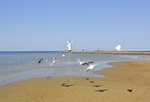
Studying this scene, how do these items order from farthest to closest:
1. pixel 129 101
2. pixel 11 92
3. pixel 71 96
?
pixel 11 92 → pixel 71 96 → pixel 129 101

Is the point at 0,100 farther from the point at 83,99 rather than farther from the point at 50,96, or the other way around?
the point at 83,99

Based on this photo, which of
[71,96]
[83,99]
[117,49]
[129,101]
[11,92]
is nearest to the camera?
[129,101]

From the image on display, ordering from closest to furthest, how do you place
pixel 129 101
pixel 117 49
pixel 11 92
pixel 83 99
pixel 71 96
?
pixel 129 101 < pixel 83 99 < pixel 71 96 < pixel 11 92 < pixel 117 49

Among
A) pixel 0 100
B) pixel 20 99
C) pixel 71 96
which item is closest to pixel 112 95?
pixel 71 96

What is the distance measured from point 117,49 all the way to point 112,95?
121 meters

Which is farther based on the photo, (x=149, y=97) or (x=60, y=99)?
(x=60, y=99)

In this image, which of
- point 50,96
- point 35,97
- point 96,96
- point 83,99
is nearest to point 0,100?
point 35,97

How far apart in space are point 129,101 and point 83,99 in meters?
2.12

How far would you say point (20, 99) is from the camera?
902 cm

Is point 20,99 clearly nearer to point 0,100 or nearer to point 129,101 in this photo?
point 0,100

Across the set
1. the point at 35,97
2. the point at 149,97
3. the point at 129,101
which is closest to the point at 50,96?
the point at 35,97

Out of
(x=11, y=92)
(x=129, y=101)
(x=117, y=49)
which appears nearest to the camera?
(x=129, y=101)

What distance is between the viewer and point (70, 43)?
129625 mm

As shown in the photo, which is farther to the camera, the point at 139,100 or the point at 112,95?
the point at 112,95
